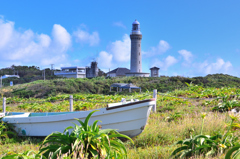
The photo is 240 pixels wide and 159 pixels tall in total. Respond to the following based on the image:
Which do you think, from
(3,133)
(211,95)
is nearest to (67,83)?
(211,95)

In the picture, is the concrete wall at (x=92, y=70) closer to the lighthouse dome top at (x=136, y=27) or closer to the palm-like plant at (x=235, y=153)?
the lighthouse dome top at (x=136, y=27)

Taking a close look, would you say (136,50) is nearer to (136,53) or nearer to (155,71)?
(136,53)

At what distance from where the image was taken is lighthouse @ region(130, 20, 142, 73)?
1944 inches

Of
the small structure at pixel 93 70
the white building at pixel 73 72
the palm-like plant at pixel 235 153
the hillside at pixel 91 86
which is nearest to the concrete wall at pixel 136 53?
the small structure at pixel 93 70

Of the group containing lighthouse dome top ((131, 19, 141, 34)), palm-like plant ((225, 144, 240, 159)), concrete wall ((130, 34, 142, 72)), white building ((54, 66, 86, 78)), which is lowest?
palm-like plant ((225, 144, 240, 159))

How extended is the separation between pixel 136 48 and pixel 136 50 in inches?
15.9

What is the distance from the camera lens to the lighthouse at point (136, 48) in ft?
162

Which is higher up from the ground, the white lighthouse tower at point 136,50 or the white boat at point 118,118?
the white lighthouse tower at point 136,50

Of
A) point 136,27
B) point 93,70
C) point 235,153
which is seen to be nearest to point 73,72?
point 93,70

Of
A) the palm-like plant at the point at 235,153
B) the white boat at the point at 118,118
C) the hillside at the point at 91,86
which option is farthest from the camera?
the hillside at the point at 91,86

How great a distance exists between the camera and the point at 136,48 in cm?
4997

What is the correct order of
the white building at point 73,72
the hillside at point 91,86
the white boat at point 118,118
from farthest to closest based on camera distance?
1. the white building at point 73,72
2. the hillside at point 91,86
3. the white boat at point 118,118

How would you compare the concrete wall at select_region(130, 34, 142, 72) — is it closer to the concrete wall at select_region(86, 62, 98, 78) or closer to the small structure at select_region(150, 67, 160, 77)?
the small structure at select_region(150, 67, 160, 77)

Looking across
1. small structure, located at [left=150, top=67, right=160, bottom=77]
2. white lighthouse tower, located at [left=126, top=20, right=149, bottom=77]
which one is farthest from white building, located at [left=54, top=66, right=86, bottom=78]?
small structure, located at [left=150, top=67, right=160, bottom=77]
